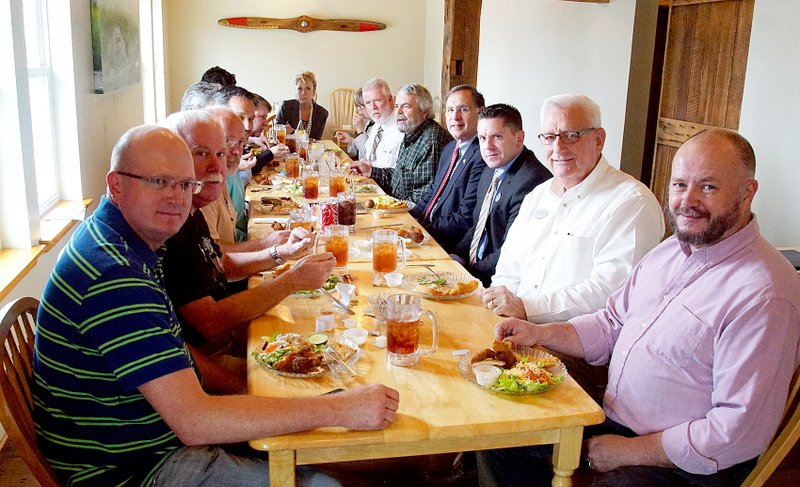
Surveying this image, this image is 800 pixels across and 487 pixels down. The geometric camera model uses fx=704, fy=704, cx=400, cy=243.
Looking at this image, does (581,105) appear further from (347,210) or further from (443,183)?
(443,183)

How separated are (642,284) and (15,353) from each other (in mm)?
1477

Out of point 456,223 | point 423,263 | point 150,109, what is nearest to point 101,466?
point 423,263

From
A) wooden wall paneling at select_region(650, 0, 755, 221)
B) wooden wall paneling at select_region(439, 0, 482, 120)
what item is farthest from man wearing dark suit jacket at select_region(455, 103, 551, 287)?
wooden wall paneling at select_region(439, 0, 482, 120)

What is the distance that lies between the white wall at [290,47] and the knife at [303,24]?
0.24 ft

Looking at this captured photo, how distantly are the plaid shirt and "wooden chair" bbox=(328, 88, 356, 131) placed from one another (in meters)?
4.69

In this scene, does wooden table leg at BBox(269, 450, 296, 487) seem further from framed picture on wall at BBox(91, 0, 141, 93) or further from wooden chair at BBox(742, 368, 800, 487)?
framed picture on wall at BBox(91, 0, 141, 93)

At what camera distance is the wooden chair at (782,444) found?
1.46 metres

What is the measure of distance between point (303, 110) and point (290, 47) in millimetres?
2244

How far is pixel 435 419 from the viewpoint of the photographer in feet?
4.37

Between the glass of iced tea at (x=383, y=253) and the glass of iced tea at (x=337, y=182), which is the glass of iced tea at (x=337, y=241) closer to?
the glass of iced tea at (x=383, y=253)

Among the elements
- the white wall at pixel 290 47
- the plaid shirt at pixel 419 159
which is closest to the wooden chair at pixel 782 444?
the plaid shirt at pixel 419 159

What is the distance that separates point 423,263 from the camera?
242 centimetres

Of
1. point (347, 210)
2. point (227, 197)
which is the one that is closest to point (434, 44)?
point (227, 197)

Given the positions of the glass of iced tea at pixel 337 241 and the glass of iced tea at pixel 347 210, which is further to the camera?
the glass of iced tea at pixel 347 210
